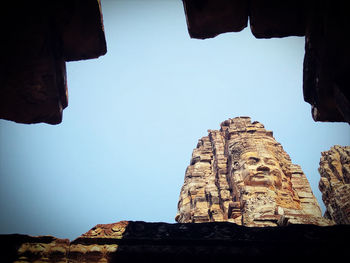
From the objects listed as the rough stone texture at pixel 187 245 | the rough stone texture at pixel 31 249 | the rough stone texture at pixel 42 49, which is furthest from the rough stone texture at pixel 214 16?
the rough stone texture at pixel 31 249

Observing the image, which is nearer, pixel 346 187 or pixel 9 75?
pixel 9 75

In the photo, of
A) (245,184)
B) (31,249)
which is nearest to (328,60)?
(31,249)

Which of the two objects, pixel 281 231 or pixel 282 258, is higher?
pixel 281 231

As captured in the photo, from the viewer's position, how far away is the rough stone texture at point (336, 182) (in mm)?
12594

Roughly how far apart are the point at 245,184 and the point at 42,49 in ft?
59.5

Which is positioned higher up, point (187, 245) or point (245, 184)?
point (245, 184)

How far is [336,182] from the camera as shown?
17.8m

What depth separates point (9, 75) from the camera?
3.03 meters

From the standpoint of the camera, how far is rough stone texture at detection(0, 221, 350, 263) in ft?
9.91

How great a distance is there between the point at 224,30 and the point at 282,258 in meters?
3.09

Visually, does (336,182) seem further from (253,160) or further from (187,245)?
(187,245)

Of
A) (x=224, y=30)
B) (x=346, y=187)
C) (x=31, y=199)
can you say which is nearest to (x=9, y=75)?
(x=224, y=30)

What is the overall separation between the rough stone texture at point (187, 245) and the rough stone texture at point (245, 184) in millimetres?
8457

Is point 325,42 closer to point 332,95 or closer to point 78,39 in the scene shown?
point 332,95
